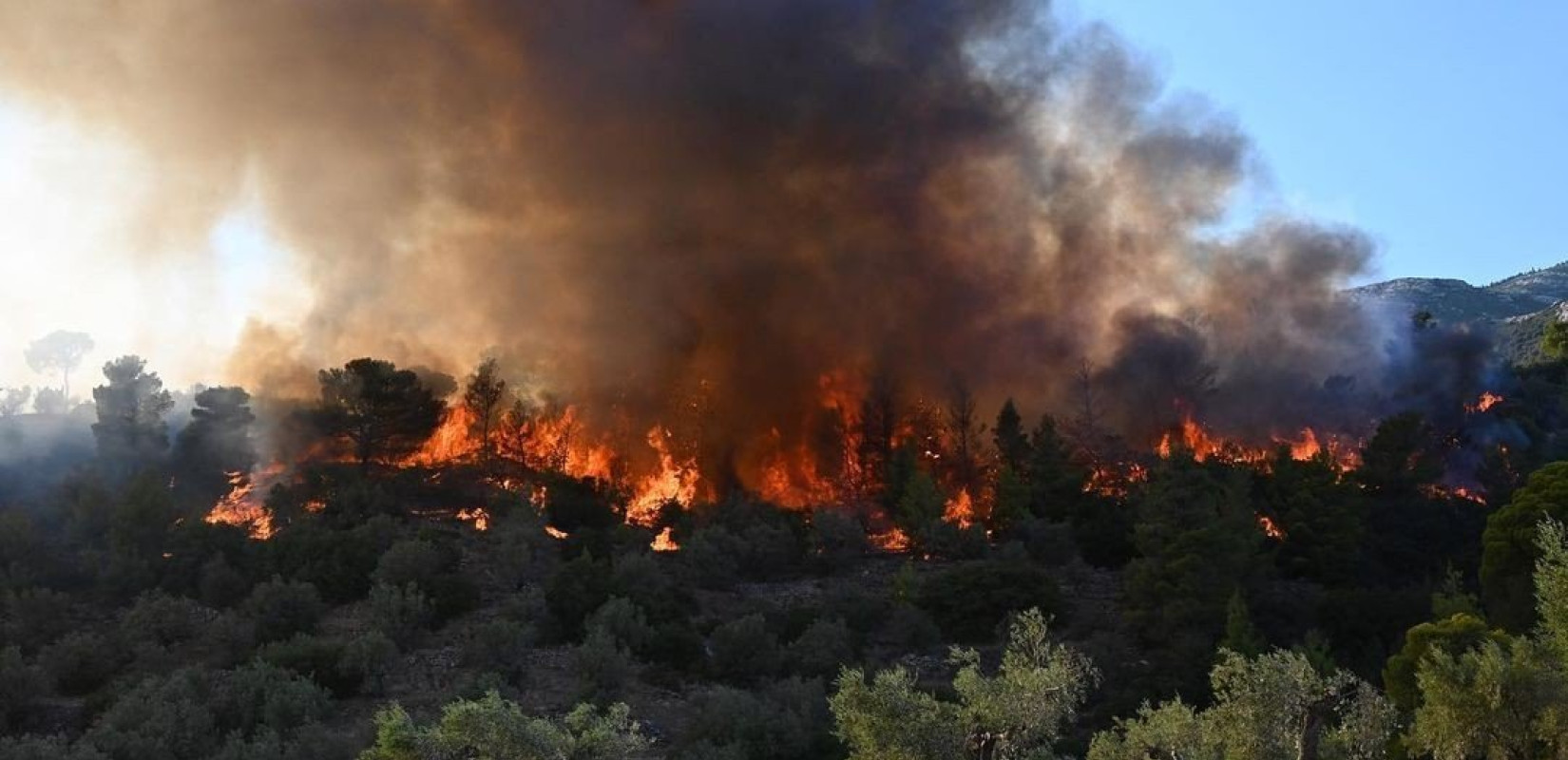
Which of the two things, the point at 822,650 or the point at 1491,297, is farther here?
the point at 1491,297

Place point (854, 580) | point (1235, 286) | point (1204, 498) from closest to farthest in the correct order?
point (1204, 498), point (854, 580), point (1235, 286)

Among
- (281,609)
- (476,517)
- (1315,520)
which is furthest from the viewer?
(476,517)

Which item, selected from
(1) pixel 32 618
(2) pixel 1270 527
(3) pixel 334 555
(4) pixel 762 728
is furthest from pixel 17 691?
(2) pixel 1270 527

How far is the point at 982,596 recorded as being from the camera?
42812 mm

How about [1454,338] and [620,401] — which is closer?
[620,401]

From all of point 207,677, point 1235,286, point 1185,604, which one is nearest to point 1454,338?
point 1235,286

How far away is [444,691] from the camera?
33.6 metres

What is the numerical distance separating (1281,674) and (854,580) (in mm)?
31192

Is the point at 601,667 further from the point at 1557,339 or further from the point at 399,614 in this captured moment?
the point at 1557,339

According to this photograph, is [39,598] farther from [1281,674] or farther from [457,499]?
[1281,674]

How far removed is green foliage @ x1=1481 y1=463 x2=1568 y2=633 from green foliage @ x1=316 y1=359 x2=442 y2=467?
48.7m

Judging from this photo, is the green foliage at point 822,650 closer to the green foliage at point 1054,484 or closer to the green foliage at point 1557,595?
the green foliage at point 1054,484

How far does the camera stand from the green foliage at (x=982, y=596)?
42.2 m

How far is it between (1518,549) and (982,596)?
17.1 metres
